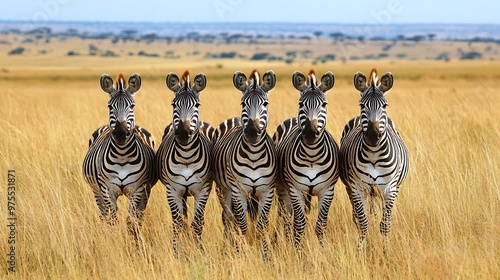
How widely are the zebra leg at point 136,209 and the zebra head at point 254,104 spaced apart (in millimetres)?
1445

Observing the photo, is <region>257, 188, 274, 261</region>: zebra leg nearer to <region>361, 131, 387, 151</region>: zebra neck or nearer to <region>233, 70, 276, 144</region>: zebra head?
<region>233, 70, 276, 144</region>: zebra head

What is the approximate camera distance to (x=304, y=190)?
24.7 ft

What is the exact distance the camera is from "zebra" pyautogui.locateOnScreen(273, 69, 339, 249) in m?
7.34

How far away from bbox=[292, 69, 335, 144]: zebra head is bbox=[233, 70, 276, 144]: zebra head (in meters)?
0.34

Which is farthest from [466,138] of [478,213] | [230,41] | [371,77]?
[230,41]

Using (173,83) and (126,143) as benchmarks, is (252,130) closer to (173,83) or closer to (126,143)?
(173,83)

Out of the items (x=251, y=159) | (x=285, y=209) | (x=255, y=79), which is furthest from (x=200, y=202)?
(x=255, y=79)

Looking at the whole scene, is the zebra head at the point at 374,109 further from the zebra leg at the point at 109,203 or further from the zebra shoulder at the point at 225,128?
the zebra leg at the point at 109,203

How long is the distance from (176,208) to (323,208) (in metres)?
1.59

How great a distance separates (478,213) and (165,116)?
870 cm

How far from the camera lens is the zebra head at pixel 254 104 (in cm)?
727

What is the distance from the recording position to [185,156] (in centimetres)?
755

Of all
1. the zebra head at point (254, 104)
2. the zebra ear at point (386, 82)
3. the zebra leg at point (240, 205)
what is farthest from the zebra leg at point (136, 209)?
the zebra ear at point (386, 82)

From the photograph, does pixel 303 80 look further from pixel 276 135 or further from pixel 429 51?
pixel 429 51
